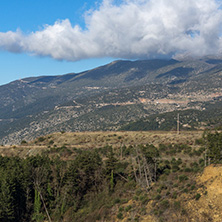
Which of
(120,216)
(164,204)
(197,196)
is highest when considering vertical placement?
(197,196)

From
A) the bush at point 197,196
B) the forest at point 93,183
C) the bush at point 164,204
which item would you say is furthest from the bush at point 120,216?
the bush at point 197,196

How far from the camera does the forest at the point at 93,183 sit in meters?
42.4

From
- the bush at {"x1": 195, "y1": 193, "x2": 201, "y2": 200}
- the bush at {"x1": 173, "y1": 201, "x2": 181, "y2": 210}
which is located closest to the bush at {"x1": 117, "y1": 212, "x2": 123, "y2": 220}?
the bush at {"x1": 173, "y1": 201, "x2": 181, "y2": 210}

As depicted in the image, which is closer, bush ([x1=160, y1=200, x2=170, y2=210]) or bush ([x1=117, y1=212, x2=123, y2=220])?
bush ([x1=160, y1=200, x2=170, y2=210])

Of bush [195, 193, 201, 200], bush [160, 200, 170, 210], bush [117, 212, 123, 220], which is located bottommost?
bush [117, 212, 123, 220]

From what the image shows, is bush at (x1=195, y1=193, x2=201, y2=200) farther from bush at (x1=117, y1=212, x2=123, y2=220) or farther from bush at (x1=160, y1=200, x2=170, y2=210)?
bush at (x1=117, y1=212, x2=123, y2=220)

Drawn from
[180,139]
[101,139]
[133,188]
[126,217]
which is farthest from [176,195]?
[101,139]

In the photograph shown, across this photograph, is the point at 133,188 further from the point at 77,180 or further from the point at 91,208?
the point at 77,180

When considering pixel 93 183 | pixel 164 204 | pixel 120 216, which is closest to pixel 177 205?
pixel 164 204

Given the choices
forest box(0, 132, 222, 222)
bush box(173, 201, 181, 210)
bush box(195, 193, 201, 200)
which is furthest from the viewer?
forest box(0, 132, 222, 222)

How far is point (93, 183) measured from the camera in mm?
53812

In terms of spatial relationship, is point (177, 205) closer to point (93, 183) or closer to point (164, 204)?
point (164, 204)

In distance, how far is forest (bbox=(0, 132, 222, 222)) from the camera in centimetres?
4244

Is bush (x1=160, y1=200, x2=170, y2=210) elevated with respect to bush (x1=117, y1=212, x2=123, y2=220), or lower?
elevated
